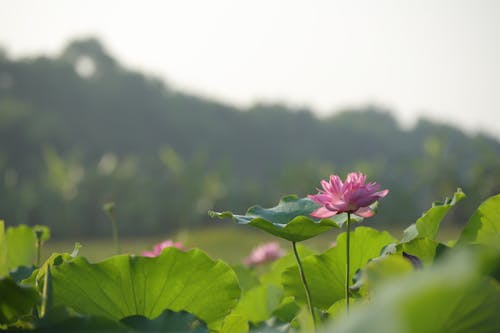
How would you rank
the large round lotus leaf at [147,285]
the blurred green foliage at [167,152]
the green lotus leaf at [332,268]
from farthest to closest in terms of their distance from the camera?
1. the blurred green foliage at [167,152]
2. the green lotus leaf at [332,268]
3. the large round lotus leaf at [147,285]

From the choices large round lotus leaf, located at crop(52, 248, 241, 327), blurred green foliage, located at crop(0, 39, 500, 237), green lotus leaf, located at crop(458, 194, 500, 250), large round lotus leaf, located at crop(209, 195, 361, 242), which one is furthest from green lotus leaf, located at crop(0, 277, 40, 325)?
blurred green foliage, located at crop(0, 39, 500, 237)

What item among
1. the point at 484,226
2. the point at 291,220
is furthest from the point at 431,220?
the point at 291,220

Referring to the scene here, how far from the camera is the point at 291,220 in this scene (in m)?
0.58

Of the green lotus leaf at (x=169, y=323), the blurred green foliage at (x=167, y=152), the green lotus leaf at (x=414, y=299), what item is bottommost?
the blurred green foliage at (x=167, y=152)

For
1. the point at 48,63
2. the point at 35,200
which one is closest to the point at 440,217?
the point at 35,200

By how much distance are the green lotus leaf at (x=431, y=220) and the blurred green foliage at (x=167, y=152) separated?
17.0 m

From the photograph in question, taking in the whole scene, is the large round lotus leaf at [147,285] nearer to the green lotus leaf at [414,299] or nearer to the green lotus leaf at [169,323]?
the green lotus leaf at [169,323]

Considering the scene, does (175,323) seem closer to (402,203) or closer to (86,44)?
(402,203)

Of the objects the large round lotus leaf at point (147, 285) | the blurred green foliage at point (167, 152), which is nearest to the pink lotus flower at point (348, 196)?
the large round lotus leaf at point (147, 285)

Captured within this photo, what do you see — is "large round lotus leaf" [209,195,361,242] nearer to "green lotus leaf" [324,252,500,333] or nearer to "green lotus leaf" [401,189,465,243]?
"green lotus leaf" [401,189,465,243]

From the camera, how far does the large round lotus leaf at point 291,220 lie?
522 mm

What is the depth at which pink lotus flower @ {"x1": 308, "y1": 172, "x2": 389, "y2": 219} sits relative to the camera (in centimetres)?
54

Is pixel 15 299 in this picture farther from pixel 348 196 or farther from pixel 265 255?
pixel 265 255

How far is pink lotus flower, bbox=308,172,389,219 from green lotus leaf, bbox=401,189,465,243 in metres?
0.06
